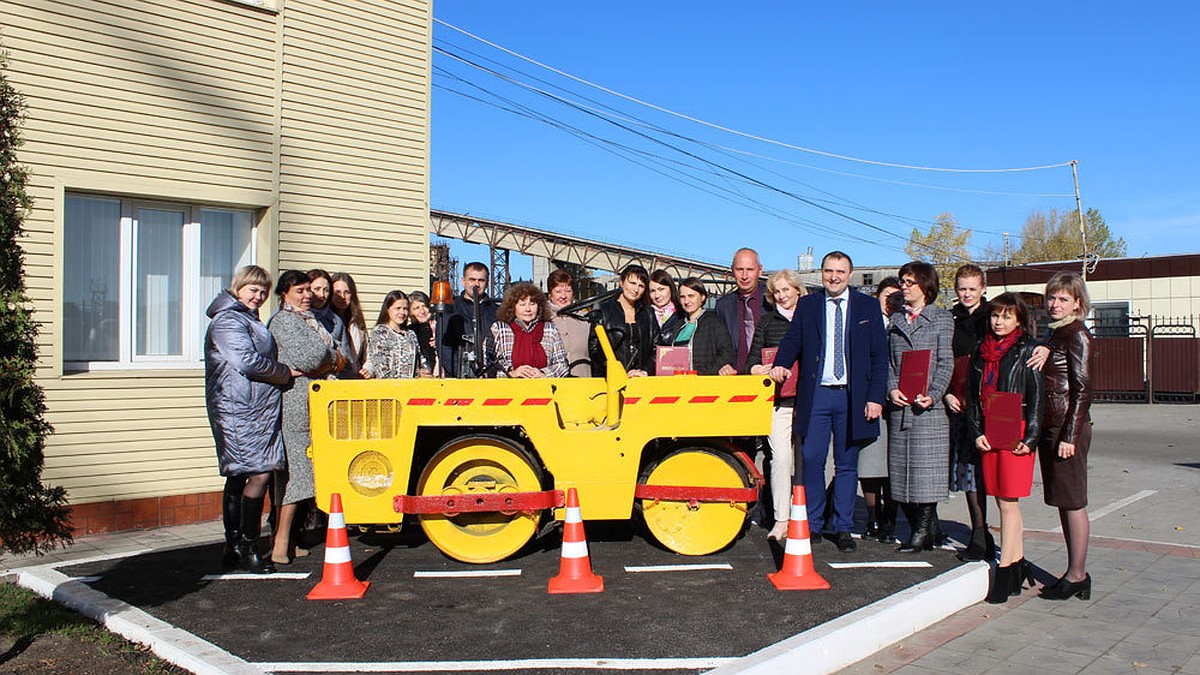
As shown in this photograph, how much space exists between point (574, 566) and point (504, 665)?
145 cm

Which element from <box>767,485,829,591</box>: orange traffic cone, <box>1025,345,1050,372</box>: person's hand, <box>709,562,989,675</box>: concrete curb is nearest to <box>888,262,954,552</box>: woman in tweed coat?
<box>709,562,989,675</box>: concrete curb

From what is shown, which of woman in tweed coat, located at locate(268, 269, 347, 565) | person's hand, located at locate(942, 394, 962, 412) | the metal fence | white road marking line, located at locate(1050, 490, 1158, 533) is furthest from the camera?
the metal fence

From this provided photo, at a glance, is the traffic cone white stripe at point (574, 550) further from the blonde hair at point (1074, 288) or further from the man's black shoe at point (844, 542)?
the blonde hair at point (1074, 288)

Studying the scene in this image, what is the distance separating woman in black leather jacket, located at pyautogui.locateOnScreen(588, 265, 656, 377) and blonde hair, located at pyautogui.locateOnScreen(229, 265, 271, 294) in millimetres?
2435

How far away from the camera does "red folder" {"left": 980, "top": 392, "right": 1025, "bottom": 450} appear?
611cm

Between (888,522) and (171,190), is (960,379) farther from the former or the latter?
(171,190)

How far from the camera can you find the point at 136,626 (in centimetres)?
527

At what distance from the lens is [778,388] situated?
7.38 metres

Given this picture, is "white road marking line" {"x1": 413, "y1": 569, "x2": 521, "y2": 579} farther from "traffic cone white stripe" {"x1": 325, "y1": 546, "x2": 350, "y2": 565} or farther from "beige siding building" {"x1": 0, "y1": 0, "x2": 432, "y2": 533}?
"beige siding building" {"x1": 0, "y1": 0, "x2": 432, "y2": 533}

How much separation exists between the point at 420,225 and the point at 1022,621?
23.2 feet

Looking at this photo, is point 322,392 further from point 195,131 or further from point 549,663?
point 195,131

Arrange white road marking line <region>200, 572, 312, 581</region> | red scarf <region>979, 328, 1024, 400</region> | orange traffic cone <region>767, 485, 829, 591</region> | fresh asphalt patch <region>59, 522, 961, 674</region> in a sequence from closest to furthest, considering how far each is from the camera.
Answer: fresh asphalt patch <region>59, 522, 961, 674</region> → orange traffic cone <region>767, 485, 829, 591</region> → red scarf <region>979, 328, 1024, 400</region> → white road marking line <region>200, 572, 312, 581</region>

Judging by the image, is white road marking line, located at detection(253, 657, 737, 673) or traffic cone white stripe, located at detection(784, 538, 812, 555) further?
traffic cone white stripe, located at detection(784, 538, 812, 555)

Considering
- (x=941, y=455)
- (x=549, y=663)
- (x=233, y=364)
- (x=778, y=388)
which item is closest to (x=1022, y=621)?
(x=941, y=455)
